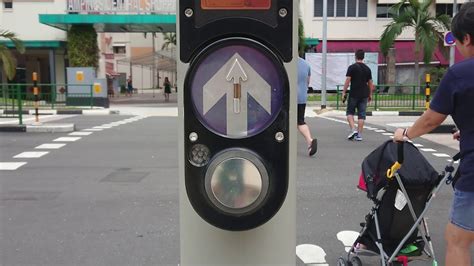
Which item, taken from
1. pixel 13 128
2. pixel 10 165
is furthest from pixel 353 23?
pixel 10 165

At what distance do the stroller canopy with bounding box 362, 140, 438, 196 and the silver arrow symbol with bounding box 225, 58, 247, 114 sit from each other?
2.04 metres

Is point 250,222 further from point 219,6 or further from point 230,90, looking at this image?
point 219,6

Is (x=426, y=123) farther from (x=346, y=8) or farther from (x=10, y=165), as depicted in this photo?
(x=346, y=8)

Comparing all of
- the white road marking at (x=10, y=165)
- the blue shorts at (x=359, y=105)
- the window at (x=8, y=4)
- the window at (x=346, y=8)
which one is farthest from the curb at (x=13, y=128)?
the window at (x=346, y=8)

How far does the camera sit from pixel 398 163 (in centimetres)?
322

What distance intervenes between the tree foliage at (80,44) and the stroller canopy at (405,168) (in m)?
23.8

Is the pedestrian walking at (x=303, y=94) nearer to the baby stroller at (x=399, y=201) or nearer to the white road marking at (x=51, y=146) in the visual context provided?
the white road marking at (x=51, y=146)

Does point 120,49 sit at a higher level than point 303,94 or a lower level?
higher

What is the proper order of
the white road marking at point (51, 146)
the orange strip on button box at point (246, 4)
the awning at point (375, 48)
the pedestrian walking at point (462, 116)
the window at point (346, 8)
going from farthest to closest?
the window at point (346, 8), the awning at point (375, 48), the white road marking at point (51, 146), the pedestrian walking at point (462, 116), the orange strip on button box at point (246, 4)

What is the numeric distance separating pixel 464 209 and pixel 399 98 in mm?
18060

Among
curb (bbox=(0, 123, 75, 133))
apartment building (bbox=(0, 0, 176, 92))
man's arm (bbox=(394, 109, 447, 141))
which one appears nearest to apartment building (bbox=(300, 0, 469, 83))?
apartment building (bbox=(0, 0, 176, 92))

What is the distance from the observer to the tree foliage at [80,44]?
83.7ft

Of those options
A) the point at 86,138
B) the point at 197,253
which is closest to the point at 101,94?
the point at 86,138

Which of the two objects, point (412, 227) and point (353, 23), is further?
point (353, 23)
